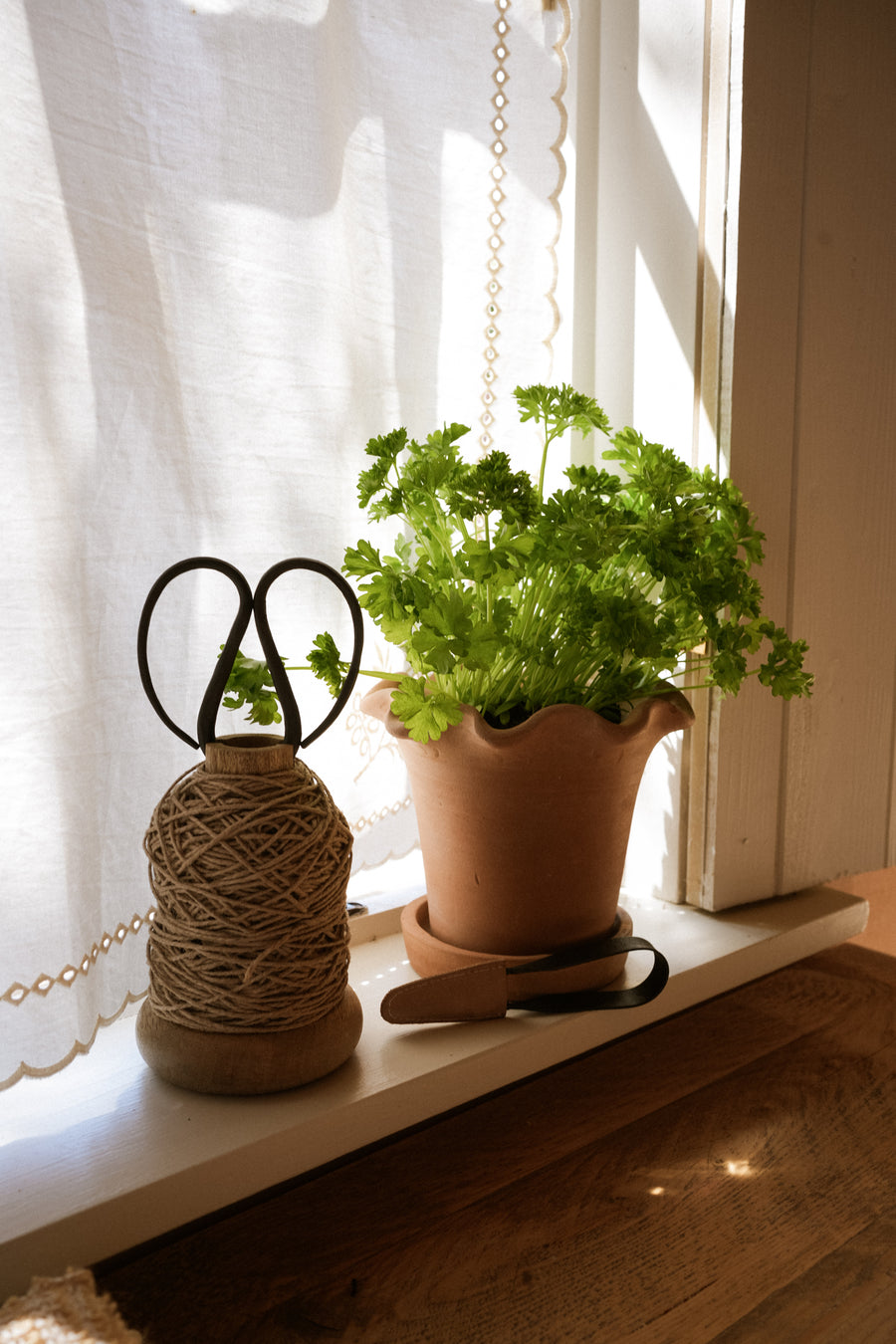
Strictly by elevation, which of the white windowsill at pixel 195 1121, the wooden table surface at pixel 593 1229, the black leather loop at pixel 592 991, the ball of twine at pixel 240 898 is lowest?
the wooden table surface at pixel 593 1229

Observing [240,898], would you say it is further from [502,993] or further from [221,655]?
[502,993]

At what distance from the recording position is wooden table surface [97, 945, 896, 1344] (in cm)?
63

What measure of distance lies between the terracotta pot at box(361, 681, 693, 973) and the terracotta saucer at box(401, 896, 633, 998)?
11mm

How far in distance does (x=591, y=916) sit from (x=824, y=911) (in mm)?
379

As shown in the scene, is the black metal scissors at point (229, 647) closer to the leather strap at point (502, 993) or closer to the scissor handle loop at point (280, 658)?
the scissor handle loop at point (280, 658)

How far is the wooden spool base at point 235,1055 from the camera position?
0.71m

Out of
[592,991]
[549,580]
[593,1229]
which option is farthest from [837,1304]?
[549,580]

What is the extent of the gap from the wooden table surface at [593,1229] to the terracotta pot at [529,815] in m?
0.14

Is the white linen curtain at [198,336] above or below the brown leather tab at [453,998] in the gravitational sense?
above

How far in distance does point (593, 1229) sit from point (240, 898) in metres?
0.32

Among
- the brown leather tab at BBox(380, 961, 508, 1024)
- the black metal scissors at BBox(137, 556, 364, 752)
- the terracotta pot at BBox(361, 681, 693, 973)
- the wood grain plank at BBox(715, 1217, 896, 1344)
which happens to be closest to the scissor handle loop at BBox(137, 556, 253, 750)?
the black metal scissors at BBox(137, 556, 364, 752)

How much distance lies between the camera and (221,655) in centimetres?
71

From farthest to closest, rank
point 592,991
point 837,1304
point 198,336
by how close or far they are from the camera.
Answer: point 592,991, point 198,336, point 837,1304

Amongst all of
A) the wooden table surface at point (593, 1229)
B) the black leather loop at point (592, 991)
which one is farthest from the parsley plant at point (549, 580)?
the wooden table surface at point (593, 1229)
